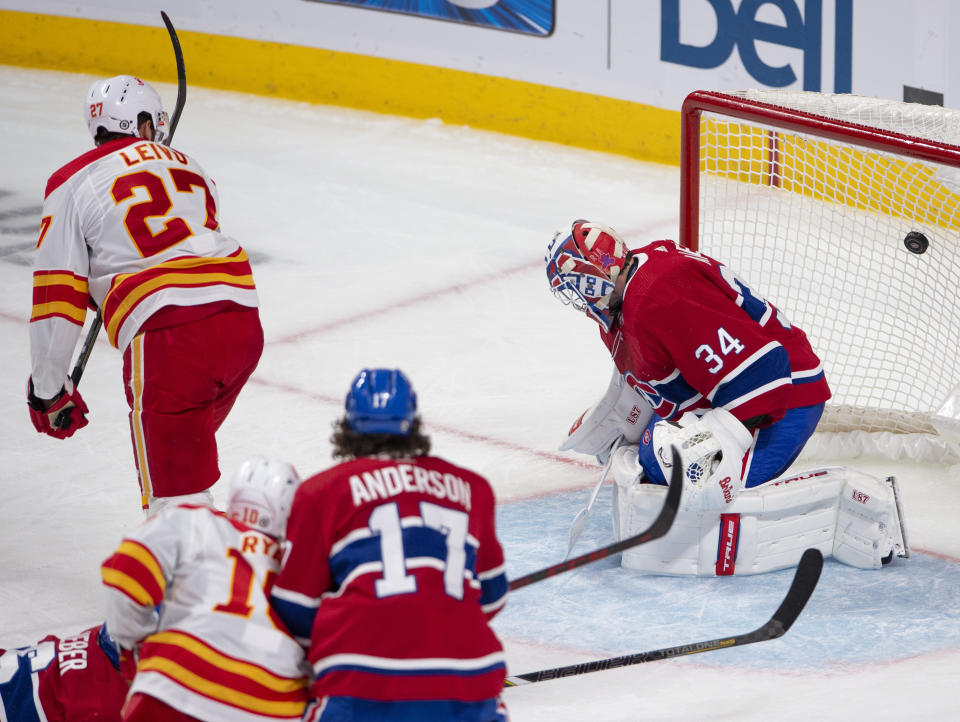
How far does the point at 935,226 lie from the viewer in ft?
16.1

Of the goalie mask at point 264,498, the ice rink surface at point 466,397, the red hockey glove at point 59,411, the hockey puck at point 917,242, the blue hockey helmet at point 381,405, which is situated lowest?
the ice rink surface at point 466,397

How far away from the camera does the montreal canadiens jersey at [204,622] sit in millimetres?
2541

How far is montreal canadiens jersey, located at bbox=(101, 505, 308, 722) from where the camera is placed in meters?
2.54

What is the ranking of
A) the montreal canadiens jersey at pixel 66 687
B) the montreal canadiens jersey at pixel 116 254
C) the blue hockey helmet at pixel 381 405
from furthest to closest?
the montreal canadiens jersey at pixel 116 254, the montreal canadiens jersey at pixel 66 687, the blue hockey helmet at pixel 381 405

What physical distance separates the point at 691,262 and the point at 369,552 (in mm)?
1600

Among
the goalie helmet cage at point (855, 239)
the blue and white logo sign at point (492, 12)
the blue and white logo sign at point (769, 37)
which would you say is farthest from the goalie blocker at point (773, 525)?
the blue and white logo sign at point (492, 12)

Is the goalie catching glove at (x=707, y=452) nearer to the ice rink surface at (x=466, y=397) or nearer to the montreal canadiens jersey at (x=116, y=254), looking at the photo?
the ice rink surface at (x=466, y=397)

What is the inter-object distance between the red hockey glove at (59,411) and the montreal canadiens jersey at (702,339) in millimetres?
1275

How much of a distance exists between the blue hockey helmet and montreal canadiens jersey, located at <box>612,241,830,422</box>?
1.27 metres

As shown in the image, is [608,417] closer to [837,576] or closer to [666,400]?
[666,400]

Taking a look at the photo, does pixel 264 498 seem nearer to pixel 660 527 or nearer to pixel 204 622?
pixel 204 622

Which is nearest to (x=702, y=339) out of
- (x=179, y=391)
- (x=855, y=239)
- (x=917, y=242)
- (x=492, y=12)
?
(x=917, y=242)

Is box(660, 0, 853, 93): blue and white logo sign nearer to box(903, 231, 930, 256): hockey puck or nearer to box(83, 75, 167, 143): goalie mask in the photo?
box(903, 231, 930, 256): hockey puck

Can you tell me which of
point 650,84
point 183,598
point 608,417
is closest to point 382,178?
point 650,84
